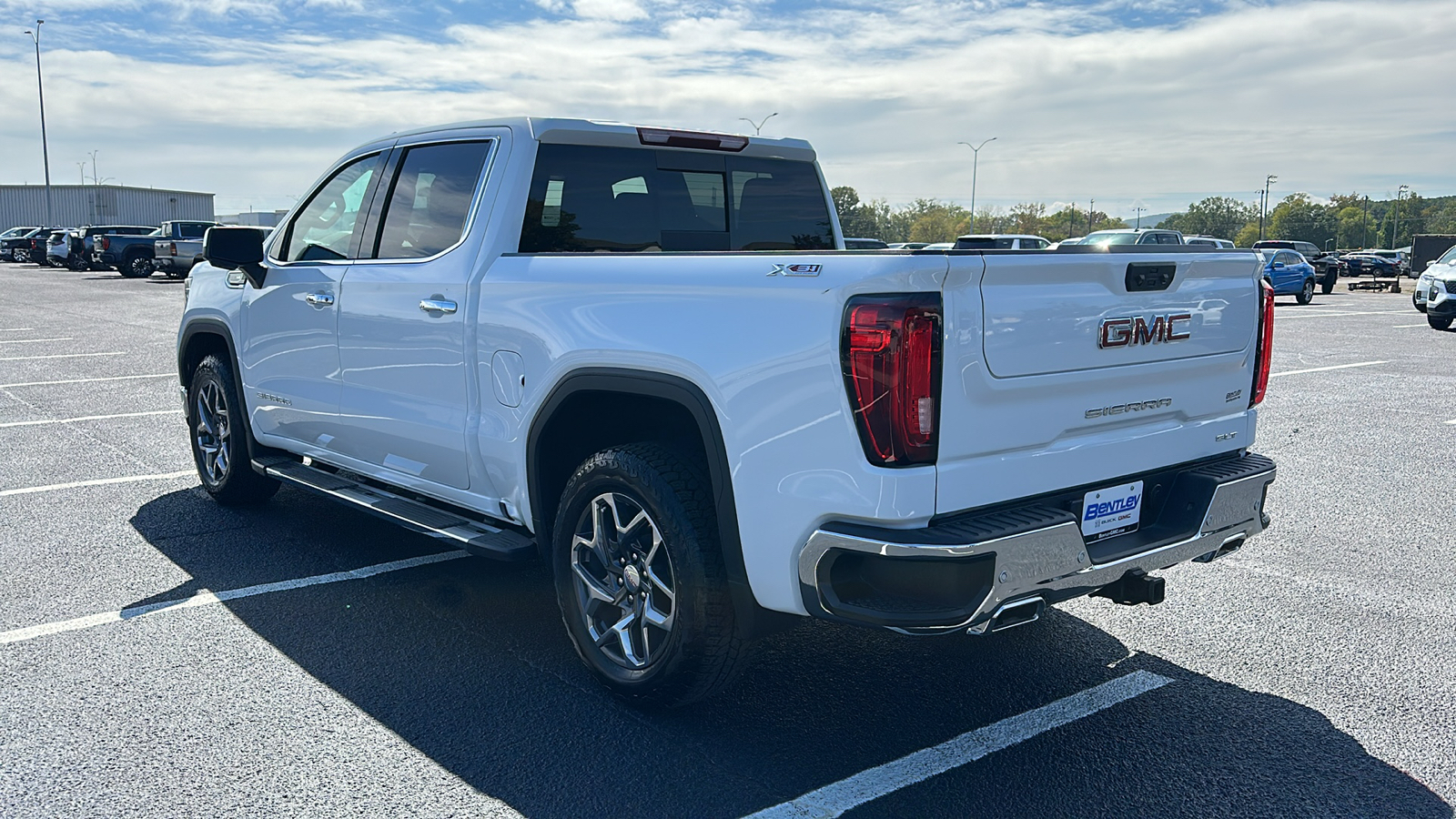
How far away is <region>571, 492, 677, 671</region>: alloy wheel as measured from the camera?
366cm

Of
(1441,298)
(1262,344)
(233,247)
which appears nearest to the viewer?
(1262,344)

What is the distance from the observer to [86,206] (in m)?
96.6

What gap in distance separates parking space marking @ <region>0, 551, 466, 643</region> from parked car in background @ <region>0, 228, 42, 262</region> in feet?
193

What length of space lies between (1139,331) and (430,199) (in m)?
2.88

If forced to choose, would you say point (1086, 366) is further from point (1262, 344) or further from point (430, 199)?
point (430, 199)

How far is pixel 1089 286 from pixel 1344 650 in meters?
2.09

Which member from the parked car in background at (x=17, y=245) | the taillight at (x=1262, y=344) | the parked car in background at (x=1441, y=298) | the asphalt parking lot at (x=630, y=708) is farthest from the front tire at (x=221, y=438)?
the parked car in background at (x=17, y=245)

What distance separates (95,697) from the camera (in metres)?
3.86

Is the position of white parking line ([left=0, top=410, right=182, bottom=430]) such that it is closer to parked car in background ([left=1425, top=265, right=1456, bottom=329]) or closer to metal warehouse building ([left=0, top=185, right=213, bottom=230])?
parked car in background ([left=1425, top=265, right=1456, bottom=329])

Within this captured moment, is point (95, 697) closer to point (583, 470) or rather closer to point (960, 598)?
point (583, 470)

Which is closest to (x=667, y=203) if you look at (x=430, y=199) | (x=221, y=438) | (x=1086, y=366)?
(x=430, y=199)

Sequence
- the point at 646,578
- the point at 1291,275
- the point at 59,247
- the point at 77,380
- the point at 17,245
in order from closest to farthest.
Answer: the point at 646,578, the point at 77,380, the point at 1291,275, the point at 59,247, the point at 17,245

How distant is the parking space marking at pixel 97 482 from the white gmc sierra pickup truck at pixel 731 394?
247 cm

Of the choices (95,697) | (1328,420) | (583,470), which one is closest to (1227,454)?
(583,470)
